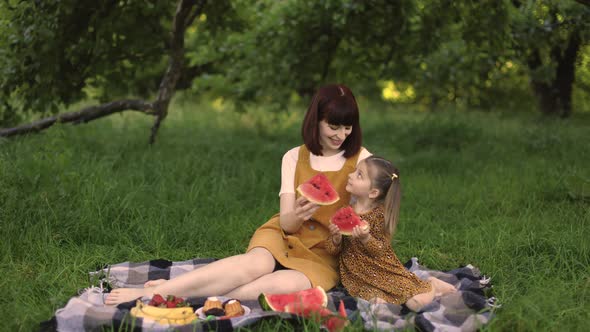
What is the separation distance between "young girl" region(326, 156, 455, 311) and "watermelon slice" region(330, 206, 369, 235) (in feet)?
0.13

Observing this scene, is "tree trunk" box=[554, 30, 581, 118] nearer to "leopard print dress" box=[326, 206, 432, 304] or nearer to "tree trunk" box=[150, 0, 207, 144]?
"tree trunk" box=[150, 0, 207, 144]

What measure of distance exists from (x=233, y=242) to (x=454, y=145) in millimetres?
4202

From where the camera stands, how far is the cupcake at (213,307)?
3.15 m

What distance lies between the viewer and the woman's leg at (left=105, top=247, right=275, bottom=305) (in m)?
3.30

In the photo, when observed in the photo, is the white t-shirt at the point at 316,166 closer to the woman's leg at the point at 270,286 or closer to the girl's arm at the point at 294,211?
the girl's arm at the point at 294,211

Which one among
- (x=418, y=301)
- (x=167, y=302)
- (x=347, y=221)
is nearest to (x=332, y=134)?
(x=347, y=221)

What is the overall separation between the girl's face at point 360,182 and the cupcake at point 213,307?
3.10 feet

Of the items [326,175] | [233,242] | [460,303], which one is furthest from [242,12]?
[460,303]

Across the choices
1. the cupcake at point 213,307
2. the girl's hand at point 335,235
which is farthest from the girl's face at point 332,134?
the cupcake at point 213,307

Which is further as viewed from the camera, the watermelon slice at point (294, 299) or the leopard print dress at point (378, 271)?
the leopard print dress at point (378, 271)

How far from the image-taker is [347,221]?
3.24m

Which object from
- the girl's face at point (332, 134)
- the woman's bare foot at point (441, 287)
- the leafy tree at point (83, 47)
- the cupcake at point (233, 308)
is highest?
the leafy tree at point (83, 47)

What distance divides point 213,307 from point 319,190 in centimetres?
84

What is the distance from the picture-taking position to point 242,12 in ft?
24.7
